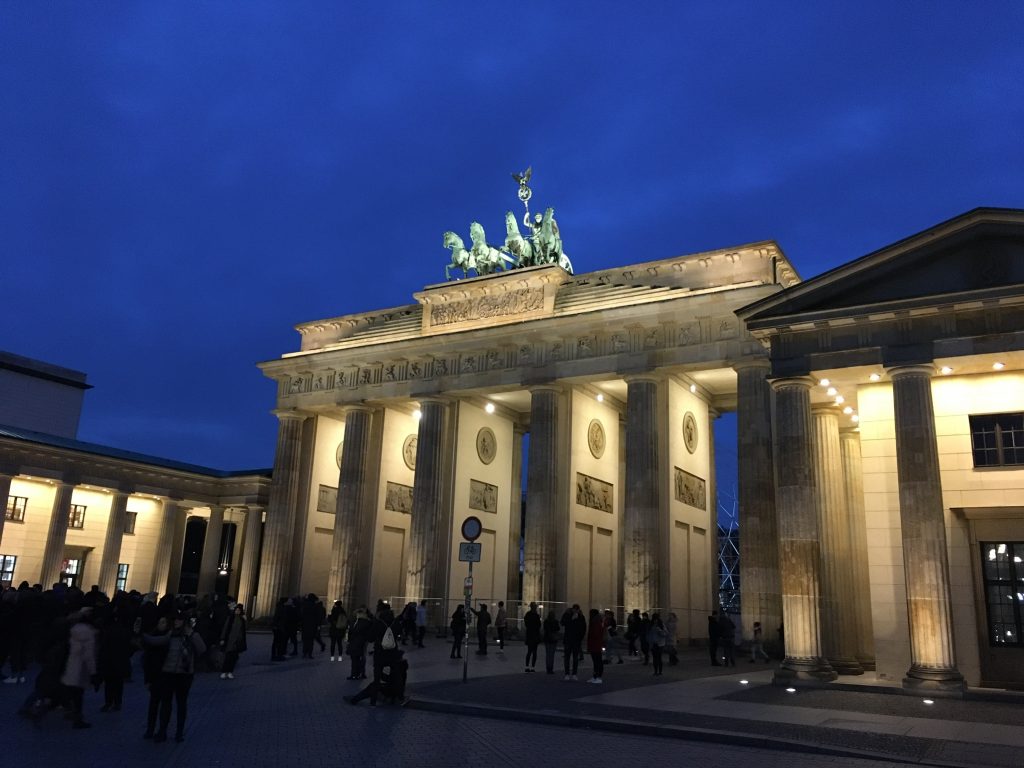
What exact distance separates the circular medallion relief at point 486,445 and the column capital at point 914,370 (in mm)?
23195

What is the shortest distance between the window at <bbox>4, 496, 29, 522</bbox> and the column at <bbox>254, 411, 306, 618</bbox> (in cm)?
1549

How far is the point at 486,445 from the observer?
135 ft

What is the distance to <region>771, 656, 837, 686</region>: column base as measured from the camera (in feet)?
64.1

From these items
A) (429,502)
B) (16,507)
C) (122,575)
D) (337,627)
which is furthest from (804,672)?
(122,575)

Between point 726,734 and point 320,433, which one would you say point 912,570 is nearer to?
point 726,734

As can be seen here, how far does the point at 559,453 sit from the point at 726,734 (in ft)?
74.8

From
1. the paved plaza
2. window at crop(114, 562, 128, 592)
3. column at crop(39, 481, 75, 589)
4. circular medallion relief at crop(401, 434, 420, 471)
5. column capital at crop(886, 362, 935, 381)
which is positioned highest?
circular medallion relief at crop(401, 434, 420, 471)

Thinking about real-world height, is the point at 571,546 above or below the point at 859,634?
above

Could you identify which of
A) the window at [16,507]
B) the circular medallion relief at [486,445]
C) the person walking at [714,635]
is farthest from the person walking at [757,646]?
the window at [16,507]

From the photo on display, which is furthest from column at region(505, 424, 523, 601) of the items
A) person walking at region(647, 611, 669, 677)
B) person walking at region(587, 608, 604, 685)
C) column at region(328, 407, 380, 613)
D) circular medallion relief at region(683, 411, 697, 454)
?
person walking at region(587, 608, 604, 685)

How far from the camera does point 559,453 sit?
34750mm

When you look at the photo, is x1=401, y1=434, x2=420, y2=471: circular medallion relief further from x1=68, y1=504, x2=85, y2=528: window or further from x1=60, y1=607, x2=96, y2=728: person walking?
x1=60, y1=607, x2=96, y2=728: person walking

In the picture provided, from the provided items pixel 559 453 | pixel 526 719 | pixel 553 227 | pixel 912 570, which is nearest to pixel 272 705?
pixel 526 719

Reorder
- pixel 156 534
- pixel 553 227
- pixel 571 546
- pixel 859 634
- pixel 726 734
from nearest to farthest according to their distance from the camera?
pixel 726 734 < pixel 859 634 < pixel 571 546 < pixel 553 227 < pixel 156 534
